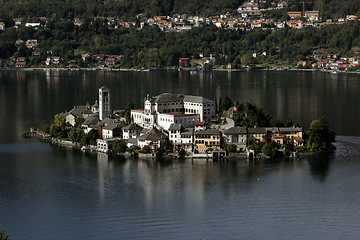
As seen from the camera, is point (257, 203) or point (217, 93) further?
point (217, 93)

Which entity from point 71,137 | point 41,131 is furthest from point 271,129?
point 41,131

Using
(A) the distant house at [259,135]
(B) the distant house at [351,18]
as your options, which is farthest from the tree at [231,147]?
(B) the distant house at [351,18]

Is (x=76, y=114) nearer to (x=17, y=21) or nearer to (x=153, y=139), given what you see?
(x=153, y=139)

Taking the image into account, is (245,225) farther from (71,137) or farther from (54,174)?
(71,137)

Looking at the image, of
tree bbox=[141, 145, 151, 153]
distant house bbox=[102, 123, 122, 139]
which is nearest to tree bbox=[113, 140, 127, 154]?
tree bbox=[141, 145, 151, 153]

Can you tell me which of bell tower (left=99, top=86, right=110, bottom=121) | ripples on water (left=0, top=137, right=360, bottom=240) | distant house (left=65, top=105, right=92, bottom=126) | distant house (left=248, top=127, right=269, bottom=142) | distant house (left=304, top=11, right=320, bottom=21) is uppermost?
distant house (left=304, top=11, right=320, bottom=21)

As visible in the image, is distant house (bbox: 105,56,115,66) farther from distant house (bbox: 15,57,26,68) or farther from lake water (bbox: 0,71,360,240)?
lake water (bbox: 0,71,360,240)
